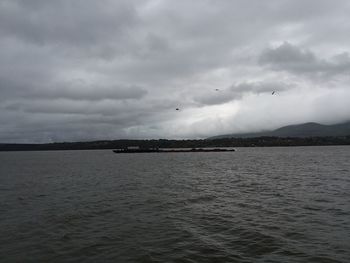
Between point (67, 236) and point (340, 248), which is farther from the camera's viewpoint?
point (67, 236)

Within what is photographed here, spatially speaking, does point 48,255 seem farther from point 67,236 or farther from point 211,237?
point 211,237

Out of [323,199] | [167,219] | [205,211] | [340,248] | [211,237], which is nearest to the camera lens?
[340,248]

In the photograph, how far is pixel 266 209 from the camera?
95.5ft

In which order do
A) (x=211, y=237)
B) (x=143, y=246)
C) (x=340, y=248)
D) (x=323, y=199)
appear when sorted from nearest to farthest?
1. (x=340, y=248)
2. (x=143, y=246)
3. (x=211, y=237)
4. (x=323, y=199)

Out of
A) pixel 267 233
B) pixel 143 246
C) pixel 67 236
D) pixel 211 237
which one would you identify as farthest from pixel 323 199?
pixel 67 236

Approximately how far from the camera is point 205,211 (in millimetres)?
28719

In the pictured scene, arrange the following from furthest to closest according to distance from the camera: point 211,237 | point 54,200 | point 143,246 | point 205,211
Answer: point 54,200 → point 205,211 → point 211,237 → point 143,246

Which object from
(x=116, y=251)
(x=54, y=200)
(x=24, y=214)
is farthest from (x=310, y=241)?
(x=54, y=200)

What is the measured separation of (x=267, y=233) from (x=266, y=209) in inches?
330

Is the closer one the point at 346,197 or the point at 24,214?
the point at 24,214

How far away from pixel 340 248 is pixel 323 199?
16.8 metres

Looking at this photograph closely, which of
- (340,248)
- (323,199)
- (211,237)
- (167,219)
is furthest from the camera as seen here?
(323,199)

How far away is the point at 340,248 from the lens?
58.5ft

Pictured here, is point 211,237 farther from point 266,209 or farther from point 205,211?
point 266,209
